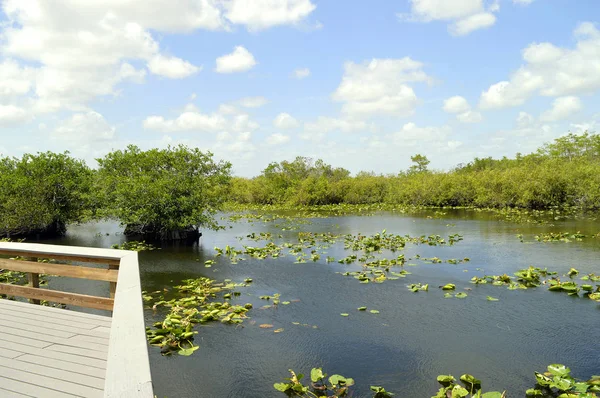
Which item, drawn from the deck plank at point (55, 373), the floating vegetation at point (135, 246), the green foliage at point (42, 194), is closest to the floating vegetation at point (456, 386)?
the deck plank at point (55, 373)

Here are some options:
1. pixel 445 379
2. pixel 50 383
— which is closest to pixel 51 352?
pixel 50 383

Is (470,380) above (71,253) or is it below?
below

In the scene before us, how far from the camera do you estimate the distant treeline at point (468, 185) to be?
3347 cm

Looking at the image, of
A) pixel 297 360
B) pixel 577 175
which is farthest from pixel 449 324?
pixel 577 175

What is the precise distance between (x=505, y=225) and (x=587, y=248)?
8011mm

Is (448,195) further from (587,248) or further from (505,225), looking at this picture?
(587,248)

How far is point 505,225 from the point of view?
23312mm

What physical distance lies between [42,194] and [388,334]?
64.9 feet

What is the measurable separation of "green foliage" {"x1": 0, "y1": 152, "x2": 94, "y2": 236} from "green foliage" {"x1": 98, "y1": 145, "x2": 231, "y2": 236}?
2100 millimetres

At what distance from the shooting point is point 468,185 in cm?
3994

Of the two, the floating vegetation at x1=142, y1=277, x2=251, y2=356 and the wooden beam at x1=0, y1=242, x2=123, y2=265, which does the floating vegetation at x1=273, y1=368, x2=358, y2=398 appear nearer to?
the floating vegetation at x1=142, y1=277, x2=251, y2=356

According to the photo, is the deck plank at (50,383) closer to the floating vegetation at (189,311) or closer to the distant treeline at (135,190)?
the floating vegetation at (189,311)

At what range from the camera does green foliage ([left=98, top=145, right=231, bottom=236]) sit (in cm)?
1830

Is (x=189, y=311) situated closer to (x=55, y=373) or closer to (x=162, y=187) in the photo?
(x=55, y=373)
